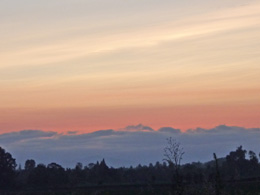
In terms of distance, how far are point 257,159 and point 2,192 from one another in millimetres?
44562

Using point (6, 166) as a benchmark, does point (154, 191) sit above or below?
below

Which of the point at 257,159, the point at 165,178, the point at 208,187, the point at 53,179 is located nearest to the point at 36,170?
the point at 53,179

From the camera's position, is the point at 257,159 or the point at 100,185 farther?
the point at 257,159

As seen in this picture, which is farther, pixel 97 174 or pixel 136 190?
pixel 97 174

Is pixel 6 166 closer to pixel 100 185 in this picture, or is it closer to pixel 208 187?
pixel 100 185

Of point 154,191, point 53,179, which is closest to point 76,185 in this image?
point 53,179

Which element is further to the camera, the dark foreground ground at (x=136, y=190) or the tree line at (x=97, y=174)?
the tree line at (x=97, y=174)

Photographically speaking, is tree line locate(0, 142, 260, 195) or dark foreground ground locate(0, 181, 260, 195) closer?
dark foreground ground locate(0, 181, 260, 195)

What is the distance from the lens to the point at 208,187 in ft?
174

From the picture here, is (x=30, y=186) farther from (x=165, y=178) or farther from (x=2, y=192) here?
(x=165, y=178)

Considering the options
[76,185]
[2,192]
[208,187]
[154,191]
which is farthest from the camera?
[76,185]

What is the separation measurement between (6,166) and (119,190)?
97.6 feet

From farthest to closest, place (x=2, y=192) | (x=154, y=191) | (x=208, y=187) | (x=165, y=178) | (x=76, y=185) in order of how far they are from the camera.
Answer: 1. (x=165, y=178)
2. (x=76, y=185)
3. (x=2, y=192)
4. (x=154, y=191)
5. (x=208, y=187)

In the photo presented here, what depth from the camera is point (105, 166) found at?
125 meters
